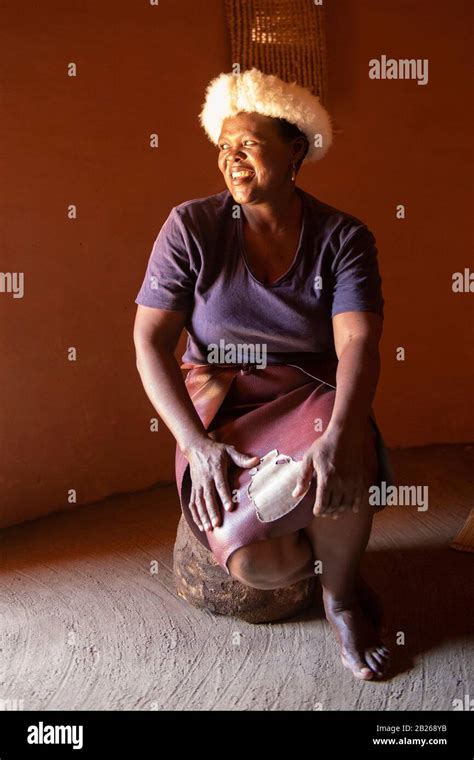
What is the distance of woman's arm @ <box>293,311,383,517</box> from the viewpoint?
201cm

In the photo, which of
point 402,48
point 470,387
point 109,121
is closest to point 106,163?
point 109,121

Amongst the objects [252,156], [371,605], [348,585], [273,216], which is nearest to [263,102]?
[252,156]

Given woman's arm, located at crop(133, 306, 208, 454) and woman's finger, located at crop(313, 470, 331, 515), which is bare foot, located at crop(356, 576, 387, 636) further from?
woman's arm, located at crop(133, 306, 208, 454)

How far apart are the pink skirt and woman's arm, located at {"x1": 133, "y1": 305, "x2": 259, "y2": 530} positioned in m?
0.03

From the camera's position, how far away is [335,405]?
2.11 m

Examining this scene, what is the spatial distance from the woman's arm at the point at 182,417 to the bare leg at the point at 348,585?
0.84 feet

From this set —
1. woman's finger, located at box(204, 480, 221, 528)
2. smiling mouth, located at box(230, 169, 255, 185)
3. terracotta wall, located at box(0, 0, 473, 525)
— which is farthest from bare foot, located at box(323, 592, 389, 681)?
terracotta wall, located at box(0, 0, 473, 525)

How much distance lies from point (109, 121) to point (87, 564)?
1.55 m

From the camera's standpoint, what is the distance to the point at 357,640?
213 cm

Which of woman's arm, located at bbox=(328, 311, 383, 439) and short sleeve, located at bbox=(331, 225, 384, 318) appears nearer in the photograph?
woman's arm, located at bbox=(328, 311, 383, 439)

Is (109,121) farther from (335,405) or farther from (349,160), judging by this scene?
(335,405)

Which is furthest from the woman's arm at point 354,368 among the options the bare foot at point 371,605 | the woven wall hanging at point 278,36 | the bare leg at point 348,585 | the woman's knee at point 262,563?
the woven wall hanging at point 278,36

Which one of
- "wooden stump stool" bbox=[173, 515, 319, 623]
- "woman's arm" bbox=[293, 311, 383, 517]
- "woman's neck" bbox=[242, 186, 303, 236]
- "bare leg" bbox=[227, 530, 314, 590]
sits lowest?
"wooden stump stool" bbox=[173, 515, 319, 623]

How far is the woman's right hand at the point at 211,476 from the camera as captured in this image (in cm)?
206
